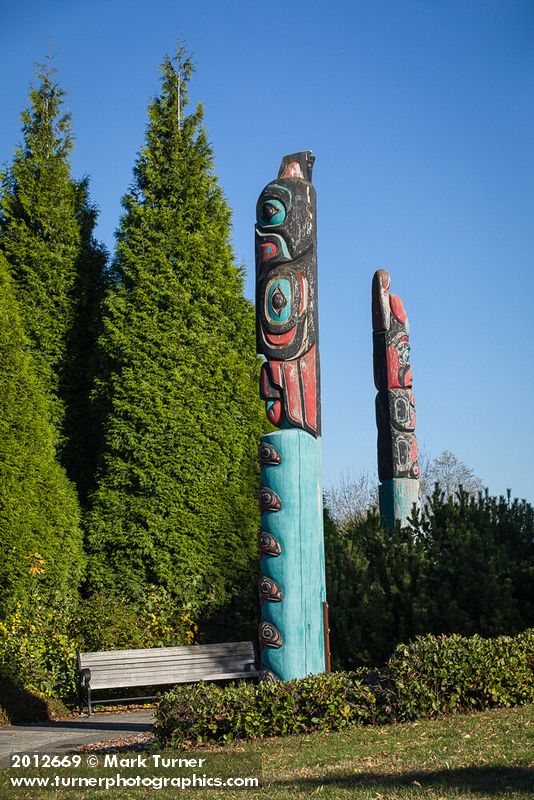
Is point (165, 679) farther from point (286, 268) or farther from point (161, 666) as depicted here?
point (286, 268)

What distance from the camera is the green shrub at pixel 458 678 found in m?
7.58

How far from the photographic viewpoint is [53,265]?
1561 centimetres

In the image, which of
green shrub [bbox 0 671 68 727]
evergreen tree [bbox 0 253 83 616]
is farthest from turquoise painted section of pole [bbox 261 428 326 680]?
evergreen tree [bbox 0 253 83 616]

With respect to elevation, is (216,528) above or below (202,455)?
below

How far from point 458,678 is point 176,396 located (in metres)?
7.47

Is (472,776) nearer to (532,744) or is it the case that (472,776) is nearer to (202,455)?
(532,744)

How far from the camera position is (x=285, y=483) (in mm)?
8562

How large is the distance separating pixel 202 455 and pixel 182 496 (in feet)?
2.38

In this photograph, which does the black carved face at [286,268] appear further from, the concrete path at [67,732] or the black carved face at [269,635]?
the concrete path at [67,732]

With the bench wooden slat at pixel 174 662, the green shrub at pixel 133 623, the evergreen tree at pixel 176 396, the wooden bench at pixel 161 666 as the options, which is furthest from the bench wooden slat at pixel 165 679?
the evergreen tree at pixel 176 396

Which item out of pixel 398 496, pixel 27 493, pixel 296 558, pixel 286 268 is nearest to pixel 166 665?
pixel 296 558

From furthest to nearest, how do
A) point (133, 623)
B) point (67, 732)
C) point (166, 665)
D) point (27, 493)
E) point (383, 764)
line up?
1. point (27, 493)
2. point (133, 623)
3. point (166, 665)
4. point (67, 732)
5. point (383, 764)

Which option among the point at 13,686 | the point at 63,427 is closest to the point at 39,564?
the point at 13,686

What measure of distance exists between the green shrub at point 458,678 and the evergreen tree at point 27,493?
21.6ft
